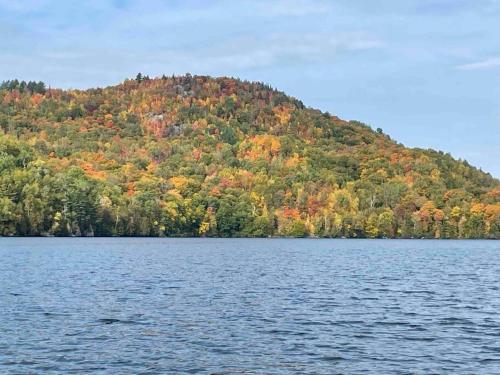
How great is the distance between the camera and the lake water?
33250 millimetres

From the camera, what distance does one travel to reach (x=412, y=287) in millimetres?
70688

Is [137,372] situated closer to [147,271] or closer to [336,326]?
[336,326]

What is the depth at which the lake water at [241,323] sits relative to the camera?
109 ft

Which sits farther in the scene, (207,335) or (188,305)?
(188,305)

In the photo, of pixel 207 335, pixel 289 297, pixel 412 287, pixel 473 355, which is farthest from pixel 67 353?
pixel 412 287

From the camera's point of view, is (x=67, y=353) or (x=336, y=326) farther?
(x=336, y=326)

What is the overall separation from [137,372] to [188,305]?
21592 mm

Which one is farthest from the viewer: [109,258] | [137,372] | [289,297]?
[109,258]

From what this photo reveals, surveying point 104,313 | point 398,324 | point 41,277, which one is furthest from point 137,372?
point 41,277

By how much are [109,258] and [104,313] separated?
6039cm

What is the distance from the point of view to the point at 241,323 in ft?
147

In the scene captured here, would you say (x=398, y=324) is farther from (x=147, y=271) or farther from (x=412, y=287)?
(x=147, y=271)

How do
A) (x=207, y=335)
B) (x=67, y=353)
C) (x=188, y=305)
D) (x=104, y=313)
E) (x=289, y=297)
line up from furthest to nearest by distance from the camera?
(x=289, y=297), (x=188, y=305), (x=104, y=313), (x=207, y=335), (x=67, y=353)

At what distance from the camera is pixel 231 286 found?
67812mm
